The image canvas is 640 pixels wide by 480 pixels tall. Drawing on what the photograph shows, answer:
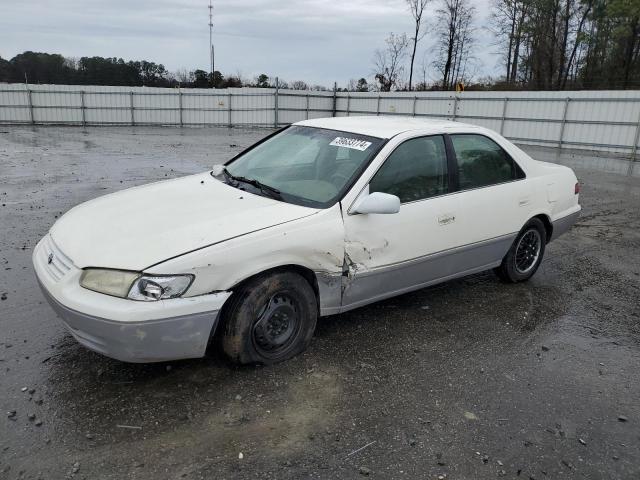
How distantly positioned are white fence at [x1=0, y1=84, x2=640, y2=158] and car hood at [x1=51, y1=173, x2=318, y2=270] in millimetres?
20187

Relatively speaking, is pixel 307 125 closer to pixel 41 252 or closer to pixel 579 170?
pixel 41 252

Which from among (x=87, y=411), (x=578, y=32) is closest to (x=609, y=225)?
(x=87, y=411)

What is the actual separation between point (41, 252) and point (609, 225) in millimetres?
7719

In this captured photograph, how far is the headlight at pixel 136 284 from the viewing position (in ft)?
9.10

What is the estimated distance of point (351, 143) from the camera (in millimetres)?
4043

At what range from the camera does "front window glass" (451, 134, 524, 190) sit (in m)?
4.39

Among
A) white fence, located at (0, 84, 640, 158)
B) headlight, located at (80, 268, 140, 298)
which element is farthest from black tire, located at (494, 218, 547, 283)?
white fence, located at (0, 84, 640, 158)

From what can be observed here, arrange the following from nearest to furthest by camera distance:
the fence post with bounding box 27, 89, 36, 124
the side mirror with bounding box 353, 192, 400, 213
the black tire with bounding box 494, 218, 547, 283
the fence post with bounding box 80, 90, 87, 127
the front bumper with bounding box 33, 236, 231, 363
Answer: the front bumper with bounding box 33, 236, 231, 363
the side mirror with bounding box 353, 192, 400, 213
the black tire with bounding box 494, 218, 547, 283
the fence post with bounding box 27, 89, 36, 124
the fence post with bounding box 80, 90, 87, 127

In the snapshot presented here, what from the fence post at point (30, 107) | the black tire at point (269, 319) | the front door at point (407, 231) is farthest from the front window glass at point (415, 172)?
the fence post at point (30, 107)

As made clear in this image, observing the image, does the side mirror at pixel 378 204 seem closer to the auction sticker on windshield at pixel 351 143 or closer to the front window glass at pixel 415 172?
the front window glass at pixel 415 172

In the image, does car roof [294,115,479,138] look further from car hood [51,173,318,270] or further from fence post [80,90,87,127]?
fence post [80,90,87,127]

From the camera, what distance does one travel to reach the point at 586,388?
11.0 feet

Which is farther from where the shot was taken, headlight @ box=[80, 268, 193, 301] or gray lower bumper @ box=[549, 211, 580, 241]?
gray lower bumper @ box=[549, 211, 580, 241]

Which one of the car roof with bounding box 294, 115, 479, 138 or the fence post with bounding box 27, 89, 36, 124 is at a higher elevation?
the car roof with bounding box 294, 115, 479, 138
